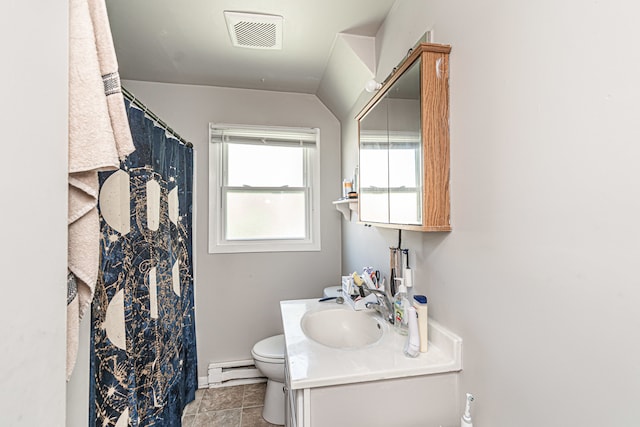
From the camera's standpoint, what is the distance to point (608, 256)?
22.4 inches

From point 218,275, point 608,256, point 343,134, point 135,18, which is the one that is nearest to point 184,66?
point 135,18

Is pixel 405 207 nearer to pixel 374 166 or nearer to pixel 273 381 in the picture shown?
pixel 374 166

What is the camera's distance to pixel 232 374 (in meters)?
2.32

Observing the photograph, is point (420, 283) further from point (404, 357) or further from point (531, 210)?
point (531, 210)

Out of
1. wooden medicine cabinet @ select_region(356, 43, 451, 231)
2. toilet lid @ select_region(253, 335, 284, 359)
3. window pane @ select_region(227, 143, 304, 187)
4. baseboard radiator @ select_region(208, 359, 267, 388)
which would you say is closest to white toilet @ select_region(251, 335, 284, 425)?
toilet lid @ select_region(253, 335, 284, 359)

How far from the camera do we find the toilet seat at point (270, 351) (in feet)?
6.14

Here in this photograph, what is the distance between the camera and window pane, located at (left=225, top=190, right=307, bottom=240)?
2.47 m

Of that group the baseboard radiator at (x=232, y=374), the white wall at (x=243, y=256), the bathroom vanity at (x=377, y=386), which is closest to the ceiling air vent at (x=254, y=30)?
the white wall at (x=243, y=256)

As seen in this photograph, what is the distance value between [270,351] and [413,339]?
1207mm

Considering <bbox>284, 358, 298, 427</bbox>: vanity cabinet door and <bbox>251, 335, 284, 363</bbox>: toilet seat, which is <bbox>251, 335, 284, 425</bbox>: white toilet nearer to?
<bbox>251, 335, 284, 363</bbox>: toilet seat

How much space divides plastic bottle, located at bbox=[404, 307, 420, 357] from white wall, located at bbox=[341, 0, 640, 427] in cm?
12

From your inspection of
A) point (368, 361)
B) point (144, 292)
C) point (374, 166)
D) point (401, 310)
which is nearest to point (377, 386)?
point (368, 361)

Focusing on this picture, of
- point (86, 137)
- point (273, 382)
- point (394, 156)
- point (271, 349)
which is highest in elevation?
point (394, 156)

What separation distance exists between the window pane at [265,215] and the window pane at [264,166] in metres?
0.09
